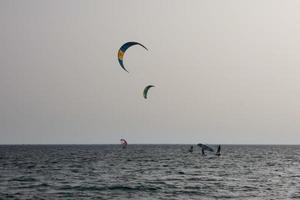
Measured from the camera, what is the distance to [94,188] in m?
41.2

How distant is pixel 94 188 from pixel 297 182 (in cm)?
1781

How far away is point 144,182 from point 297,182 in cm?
1308

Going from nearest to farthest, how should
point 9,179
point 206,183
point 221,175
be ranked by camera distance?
point 206,183 < point 9,179 < point 221,175

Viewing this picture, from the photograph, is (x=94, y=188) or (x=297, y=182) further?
(x=297, y=182)

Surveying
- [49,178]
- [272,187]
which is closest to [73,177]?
[49,178]

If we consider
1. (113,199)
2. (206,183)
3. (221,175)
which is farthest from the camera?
(221,175)

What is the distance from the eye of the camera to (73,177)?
50.8 meters

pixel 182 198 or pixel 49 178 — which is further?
pixel 49 178

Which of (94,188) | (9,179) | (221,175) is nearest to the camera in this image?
(94,188)

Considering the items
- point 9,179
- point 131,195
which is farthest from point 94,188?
point 9,179

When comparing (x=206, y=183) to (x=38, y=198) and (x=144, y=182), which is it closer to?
(x=144, y=182)

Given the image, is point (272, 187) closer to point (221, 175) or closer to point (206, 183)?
point (206, 183)

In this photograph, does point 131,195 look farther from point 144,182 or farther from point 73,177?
point 73,177

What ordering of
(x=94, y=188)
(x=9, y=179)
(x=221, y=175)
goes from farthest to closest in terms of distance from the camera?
(x=221, y=175) → (x=9, y=179) → (x=94, y=188)
